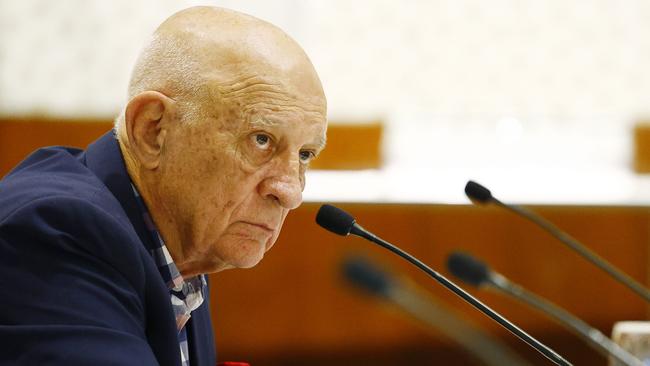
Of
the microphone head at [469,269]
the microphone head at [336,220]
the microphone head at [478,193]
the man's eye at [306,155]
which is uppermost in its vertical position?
the microphone head at [478,193]

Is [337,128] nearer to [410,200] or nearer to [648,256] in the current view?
[410,200]

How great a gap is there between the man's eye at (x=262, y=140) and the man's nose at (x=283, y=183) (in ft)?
0.12

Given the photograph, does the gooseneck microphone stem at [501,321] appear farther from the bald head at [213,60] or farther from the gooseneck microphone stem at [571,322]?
the bald head at [213,60]

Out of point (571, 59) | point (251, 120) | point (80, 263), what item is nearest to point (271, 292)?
point (571, 59)

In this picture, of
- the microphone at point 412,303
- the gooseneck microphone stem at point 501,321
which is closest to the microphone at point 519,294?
the gooseneck microphone stem at point 501,321

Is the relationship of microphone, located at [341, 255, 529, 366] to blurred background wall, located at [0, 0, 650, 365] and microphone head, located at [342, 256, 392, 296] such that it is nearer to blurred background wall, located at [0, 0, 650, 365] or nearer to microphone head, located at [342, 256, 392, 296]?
microphone head, located at [342, 256, 392, 296]

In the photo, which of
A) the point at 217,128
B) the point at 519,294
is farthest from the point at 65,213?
the point at 519,294

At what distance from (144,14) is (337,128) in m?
0.88

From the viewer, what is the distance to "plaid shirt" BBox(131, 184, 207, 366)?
1.51m

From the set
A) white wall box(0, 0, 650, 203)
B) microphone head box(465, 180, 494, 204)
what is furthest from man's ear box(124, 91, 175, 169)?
white wall box(0, 0, 650, 203)

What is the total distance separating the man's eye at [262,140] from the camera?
1.54 metres

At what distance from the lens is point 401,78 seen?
3.56 meters

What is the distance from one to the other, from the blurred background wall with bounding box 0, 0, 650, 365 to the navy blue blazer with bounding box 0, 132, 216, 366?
1877 millimetres

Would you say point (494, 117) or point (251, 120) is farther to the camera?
point (494, 117)
